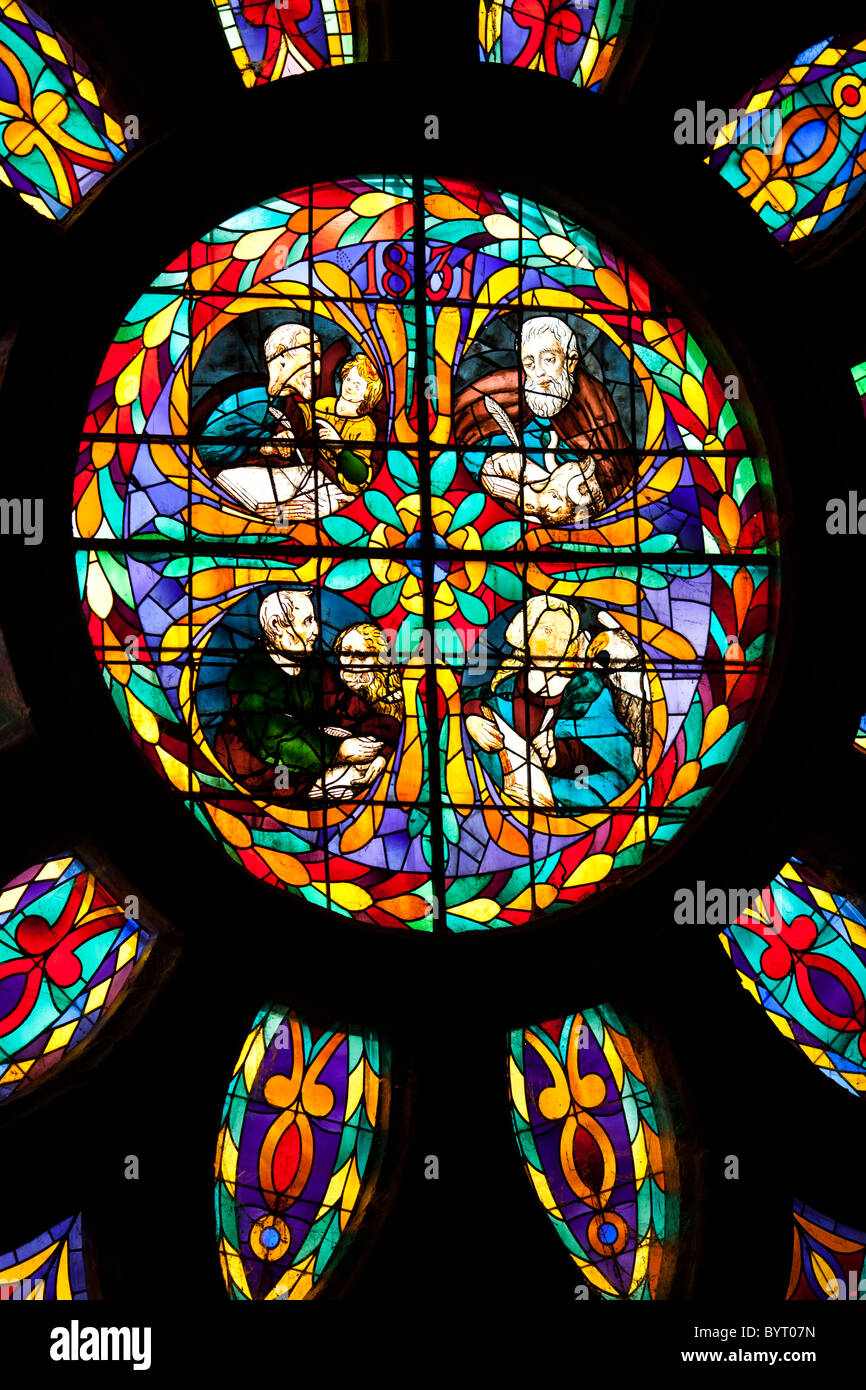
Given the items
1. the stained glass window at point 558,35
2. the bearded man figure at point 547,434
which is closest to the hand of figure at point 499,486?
the bearded man figure at point 547,434

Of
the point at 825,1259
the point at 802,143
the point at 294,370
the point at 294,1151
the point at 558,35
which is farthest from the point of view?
the point at 802,143

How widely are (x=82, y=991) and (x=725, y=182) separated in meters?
4.14

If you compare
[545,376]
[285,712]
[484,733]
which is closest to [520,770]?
[484,733]

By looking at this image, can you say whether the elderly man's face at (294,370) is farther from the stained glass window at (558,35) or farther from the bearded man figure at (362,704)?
the stained glass window at (558,35)

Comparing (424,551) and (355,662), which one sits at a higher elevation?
(424,551)

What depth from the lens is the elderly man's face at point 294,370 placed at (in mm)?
10578

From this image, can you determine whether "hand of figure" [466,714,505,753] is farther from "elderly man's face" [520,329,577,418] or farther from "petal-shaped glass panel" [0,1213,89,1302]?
"petal-shaped glass panel" [0,1213,89,1302]

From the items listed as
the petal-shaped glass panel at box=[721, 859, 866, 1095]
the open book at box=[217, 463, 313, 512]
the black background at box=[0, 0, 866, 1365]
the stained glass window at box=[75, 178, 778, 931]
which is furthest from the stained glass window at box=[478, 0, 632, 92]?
the petal-shaped glass panel at box=[721, 859, 866, 1095]

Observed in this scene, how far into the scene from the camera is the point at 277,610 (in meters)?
10.3

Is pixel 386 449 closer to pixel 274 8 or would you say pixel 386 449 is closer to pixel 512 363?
pixel 512 363

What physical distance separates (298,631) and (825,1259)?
Answer: 3.11 m

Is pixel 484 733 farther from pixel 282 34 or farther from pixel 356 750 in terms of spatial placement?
pixel 282 34

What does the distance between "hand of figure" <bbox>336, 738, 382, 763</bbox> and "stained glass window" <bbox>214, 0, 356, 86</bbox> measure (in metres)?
2.70
